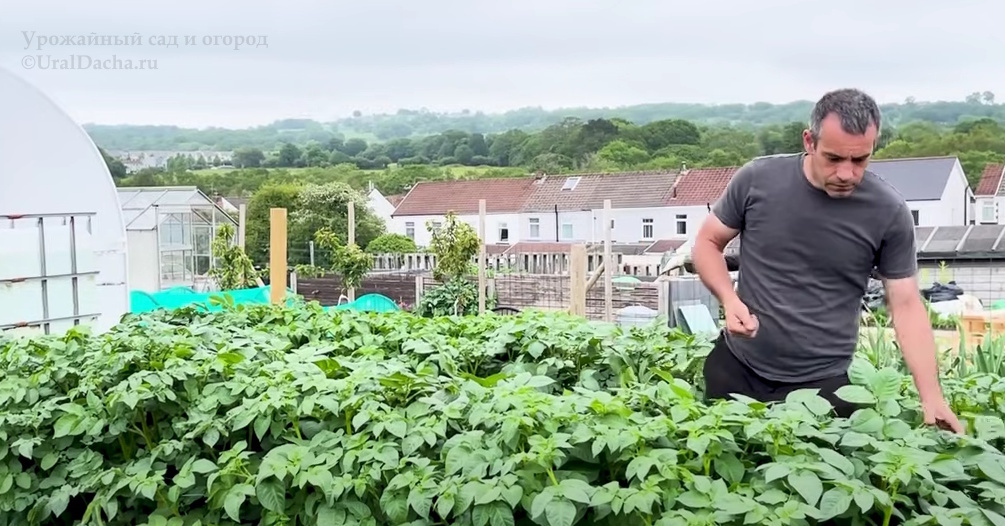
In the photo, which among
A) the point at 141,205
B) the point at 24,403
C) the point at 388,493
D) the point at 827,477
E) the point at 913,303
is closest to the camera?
the point at 827,477

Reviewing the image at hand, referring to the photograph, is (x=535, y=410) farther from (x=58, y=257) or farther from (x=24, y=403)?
(x=58, y=257)

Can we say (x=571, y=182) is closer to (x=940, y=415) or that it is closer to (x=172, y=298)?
(x=172, y=298)

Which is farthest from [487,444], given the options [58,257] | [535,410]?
[58,257]

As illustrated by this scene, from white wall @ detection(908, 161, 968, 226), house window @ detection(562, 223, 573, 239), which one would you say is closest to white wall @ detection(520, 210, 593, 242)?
house window @ detection(562, 223, 573, 239)

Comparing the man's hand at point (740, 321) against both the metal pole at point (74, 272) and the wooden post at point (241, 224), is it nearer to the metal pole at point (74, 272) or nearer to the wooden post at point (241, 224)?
the metal pole at point (74, 272)

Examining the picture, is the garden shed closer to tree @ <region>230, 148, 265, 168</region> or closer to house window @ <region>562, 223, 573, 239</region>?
tree @ <region>230, 148, 265, 168</region>

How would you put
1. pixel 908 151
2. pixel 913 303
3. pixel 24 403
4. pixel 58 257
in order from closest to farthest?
1. pixel 913 303
2. pixel 24 403
3. pixel 58 257
4. pixel 908 151

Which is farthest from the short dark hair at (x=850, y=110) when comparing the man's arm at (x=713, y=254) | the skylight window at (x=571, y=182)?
the skylight window at (x=571, y=182)
